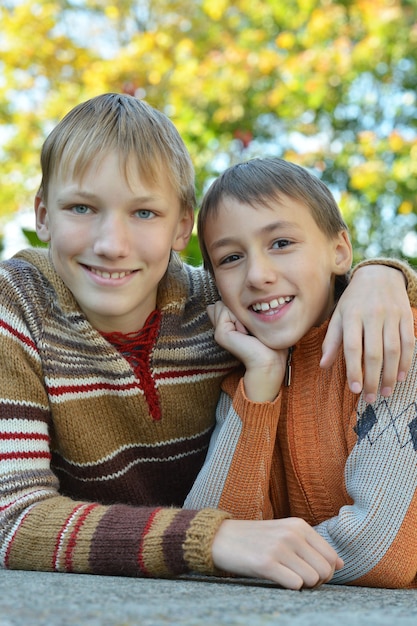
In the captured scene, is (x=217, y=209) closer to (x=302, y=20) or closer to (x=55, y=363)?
(x=55, y=363)

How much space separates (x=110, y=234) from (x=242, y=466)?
0.71m

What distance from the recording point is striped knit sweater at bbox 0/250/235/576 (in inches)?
70.1

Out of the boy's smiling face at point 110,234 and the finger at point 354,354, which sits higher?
the boy's smiling face at point 110,234

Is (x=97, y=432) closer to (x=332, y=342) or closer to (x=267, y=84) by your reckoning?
(x=332, y=342)

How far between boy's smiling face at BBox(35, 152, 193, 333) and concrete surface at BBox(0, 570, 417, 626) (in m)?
0.83

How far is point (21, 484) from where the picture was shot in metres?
1.96

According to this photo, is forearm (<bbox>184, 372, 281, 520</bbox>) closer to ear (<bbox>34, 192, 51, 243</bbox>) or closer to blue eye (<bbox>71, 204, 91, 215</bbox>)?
→ blue eye (<bbox>71, 204, 91, 215</bbox>)

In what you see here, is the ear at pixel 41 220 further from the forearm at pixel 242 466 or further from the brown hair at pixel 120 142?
the forearm at pixel 242 466

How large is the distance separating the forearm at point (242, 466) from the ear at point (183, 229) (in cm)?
53

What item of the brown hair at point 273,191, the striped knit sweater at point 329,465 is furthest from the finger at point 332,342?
the brown hair at point 273,191

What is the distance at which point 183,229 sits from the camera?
2.39 metres

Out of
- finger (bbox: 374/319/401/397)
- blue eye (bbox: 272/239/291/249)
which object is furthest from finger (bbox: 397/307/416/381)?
blue eye (bbox: 272/239/291/249)

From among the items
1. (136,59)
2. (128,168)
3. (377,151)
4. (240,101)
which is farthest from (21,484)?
(136,59)

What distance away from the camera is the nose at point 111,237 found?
6.80 ft
